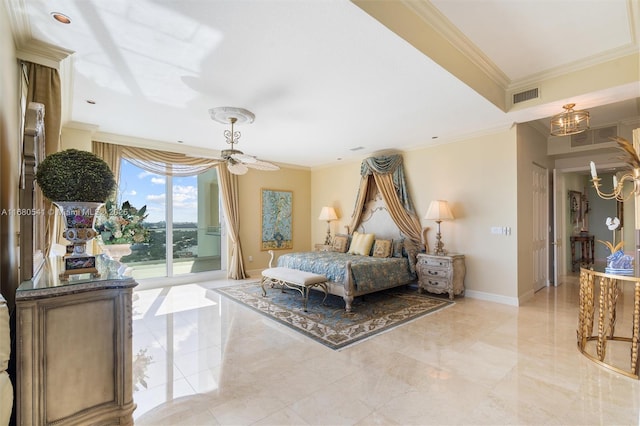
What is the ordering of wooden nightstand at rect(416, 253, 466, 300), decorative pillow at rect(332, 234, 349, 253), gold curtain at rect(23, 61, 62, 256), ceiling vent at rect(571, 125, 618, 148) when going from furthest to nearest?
decorative pillow at rect(332, 234, 349, 253), ceiling vent at rect(571, 125, 618, 148), wooden nightstand at rect(416, 253, 466, 300), gold curtain at rect(23, 61, 62, 256)

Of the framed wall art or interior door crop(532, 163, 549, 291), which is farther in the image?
the framed wall art

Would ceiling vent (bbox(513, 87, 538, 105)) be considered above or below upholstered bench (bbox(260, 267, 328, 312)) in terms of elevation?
above

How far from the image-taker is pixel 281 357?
2.77 m

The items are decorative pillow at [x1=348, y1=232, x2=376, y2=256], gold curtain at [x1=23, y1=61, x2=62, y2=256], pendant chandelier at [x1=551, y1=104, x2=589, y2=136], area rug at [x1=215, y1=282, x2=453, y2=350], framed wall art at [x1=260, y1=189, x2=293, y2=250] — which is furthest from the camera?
framed wall art at [x1=260, y1=189, x2=293, y2=250]

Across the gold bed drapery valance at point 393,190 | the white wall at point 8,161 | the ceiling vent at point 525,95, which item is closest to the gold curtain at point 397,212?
the gold bed drapery valance at point 393,190

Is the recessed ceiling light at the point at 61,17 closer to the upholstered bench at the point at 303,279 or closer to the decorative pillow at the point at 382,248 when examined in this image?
the upholstered bench at the point at 303,279

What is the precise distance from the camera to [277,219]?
23.9 ft

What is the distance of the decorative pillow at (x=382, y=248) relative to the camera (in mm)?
5367

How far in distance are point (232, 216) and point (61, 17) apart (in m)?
4.52

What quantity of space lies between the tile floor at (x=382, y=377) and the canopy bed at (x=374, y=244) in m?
1.02

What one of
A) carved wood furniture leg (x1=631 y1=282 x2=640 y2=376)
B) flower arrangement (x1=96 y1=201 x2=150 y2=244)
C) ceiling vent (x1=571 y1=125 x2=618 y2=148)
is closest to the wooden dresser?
flower arrangement (x1=96 y1=201 x2=150 y2=244)

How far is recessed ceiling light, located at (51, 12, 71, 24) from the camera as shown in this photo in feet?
6.97

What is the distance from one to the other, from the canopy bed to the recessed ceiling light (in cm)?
373

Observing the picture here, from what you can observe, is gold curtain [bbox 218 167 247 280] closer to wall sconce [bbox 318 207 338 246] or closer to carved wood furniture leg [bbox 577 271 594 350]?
wall sconce [bbox 318 207 338 246]
